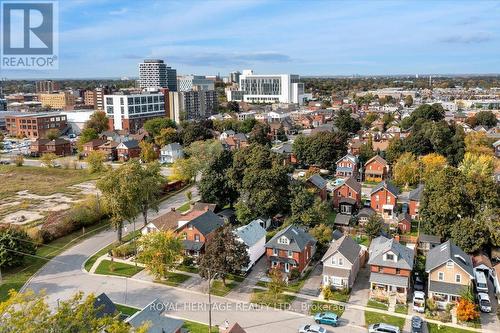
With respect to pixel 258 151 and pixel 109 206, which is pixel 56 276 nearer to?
pixel 109 206

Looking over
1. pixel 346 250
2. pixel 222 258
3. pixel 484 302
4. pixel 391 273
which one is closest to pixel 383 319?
pixel 391 273

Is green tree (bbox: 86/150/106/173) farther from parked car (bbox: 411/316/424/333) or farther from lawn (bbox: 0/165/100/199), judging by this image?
parked car (bbox: 411/316/424/333)

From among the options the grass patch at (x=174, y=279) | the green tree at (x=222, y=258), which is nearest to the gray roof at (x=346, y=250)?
the green tree at (x=222, y=258)

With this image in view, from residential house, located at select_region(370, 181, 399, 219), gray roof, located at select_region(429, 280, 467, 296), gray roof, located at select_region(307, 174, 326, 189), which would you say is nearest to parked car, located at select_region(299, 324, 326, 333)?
gray roof, located at select_region(429, 280, 467, 296)

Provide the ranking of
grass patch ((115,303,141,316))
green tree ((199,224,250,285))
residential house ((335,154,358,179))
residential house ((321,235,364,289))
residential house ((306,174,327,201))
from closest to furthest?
grass patch ((115,303,141,316)) < green tree ((199,224,250,285)) < residential house ((321,235,364,289)) < residential house ((306,174,327,201)) < residential house ((335,154,358,179))

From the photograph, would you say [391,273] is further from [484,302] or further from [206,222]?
[206,222]

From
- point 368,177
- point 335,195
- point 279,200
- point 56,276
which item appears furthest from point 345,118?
point 56,276

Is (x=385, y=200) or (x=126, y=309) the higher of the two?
(x=385, y=200)
